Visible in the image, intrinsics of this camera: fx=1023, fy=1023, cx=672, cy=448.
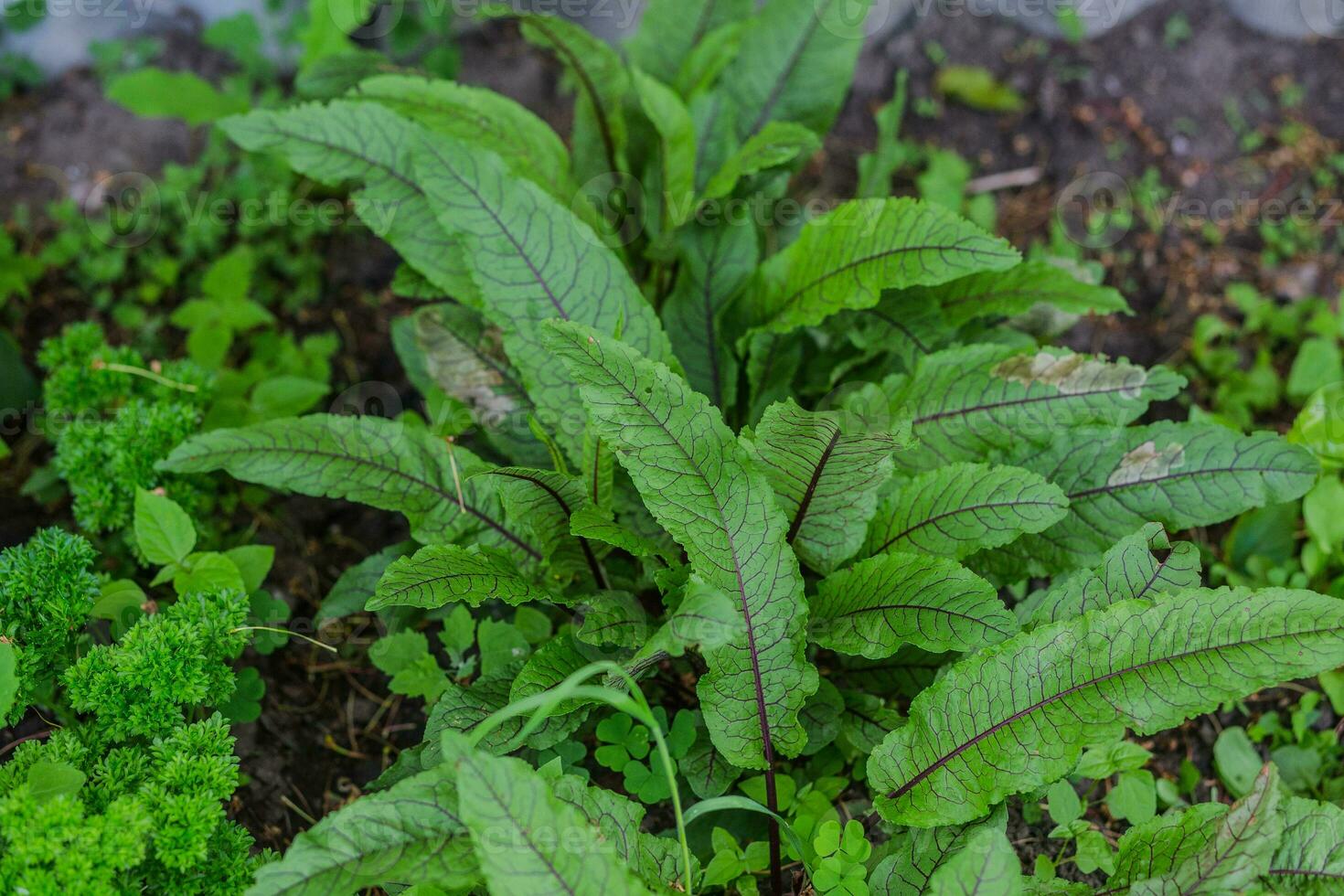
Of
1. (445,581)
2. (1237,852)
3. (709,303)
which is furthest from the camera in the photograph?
(709,303)

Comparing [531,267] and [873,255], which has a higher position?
[873,255]

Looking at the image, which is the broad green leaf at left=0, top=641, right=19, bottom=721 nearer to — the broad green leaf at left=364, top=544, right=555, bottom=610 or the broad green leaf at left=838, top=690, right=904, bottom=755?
the broad green leaf at left=364, top=544, right=555, bottom=610

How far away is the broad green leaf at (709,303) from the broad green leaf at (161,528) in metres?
1.11

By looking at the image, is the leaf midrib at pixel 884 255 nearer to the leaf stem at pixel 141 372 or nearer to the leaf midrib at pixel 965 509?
the leaf midrib at pixel 965 509

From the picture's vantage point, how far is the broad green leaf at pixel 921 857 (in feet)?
5.68

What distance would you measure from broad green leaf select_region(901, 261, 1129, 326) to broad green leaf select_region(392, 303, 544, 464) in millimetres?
922

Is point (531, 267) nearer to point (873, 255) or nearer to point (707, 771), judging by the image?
point (873, 255)

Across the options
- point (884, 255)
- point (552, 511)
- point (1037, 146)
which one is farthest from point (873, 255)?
point (1037, 146)

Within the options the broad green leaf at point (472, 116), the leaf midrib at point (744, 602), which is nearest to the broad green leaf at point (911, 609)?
the leaf midrib at point (744, 602)

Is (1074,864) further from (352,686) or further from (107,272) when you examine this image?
(107,272)

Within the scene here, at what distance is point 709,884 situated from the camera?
6.00 ft

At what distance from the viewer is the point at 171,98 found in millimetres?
2736

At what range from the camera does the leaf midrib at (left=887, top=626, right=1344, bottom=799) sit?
164 cm

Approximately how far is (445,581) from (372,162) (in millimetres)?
1037
